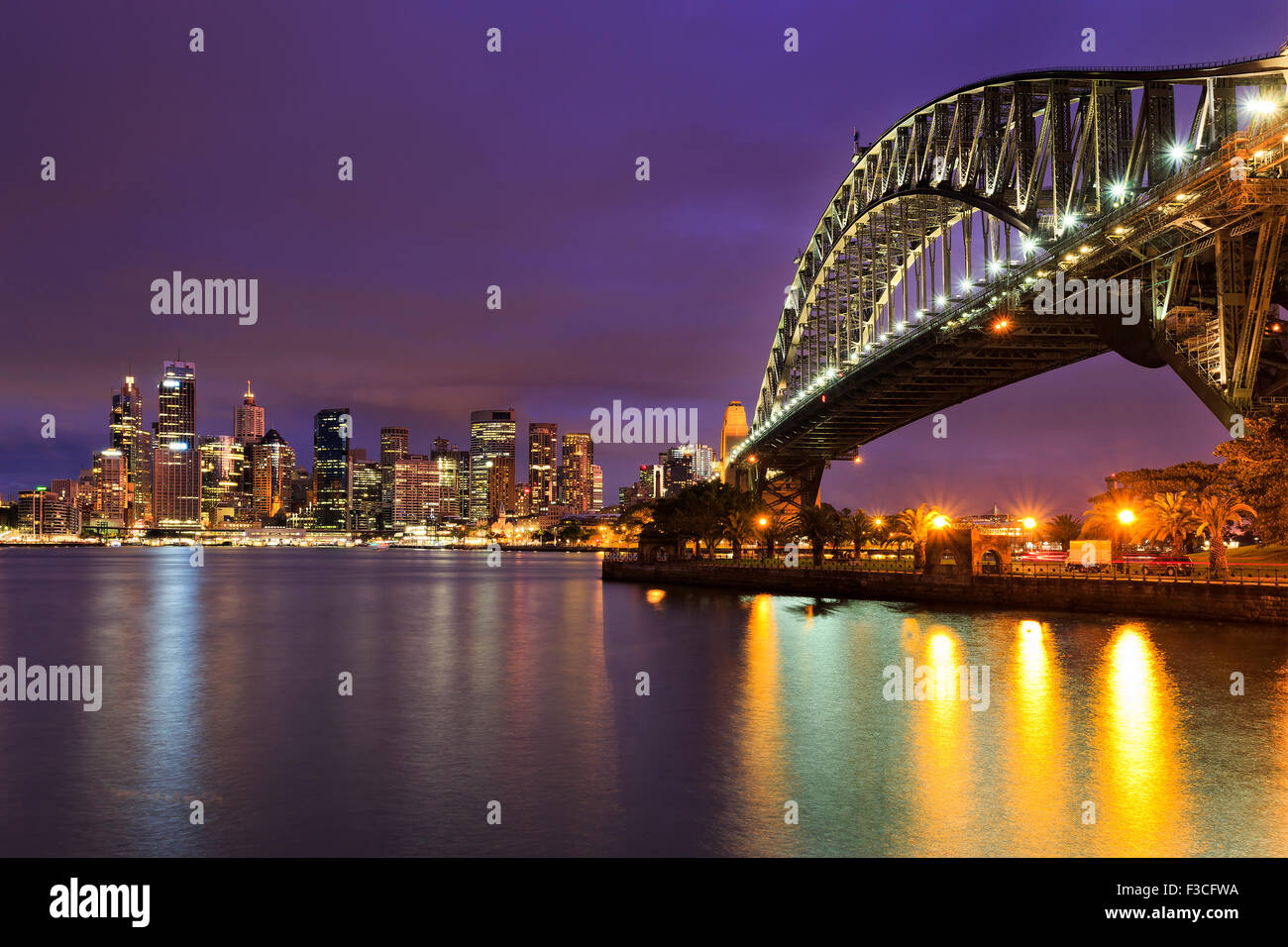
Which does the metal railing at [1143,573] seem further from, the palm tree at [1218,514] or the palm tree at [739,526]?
the palm tree at [739,526]

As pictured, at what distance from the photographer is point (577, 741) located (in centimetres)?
2334

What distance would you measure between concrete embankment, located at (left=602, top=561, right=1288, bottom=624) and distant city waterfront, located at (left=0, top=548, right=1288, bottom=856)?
1.03m

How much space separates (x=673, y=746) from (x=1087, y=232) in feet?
113

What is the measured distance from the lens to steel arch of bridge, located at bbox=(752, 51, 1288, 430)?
45188 millimetres

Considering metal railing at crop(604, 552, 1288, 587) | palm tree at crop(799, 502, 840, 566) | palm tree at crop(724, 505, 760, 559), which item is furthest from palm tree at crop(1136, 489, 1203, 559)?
palm tree at crop(724, 505, 760, 559)

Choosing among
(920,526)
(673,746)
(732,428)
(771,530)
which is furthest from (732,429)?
(673,746)

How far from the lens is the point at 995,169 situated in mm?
60656

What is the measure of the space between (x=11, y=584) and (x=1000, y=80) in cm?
10176

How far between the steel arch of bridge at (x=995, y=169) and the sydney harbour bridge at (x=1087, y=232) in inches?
5.1

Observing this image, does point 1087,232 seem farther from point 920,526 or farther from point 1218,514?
point 920,526

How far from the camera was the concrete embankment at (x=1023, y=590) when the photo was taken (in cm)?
3959

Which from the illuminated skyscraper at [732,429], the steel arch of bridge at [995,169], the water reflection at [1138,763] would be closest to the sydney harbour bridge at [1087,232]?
the steel arch of bridge at [995,169]

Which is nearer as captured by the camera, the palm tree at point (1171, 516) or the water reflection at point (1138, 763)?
the water reflection at point (1138, 763)
